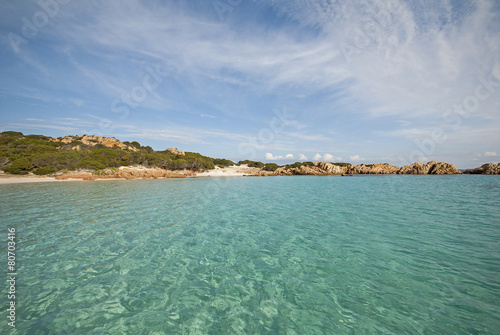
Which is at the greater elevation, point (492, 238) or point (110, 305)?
point (492, 238)

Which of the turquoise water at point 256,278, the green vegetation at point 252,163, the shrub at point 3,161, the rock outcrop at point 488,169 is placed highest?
the rock outcrop at point 488,169

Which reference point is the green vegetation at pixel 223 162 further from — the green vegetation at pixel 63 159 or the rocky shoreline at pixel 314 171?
the green vegetation at pixel 63 159

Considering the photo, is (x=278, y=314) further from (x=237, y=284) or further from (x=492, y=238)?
(x=492, y=238)

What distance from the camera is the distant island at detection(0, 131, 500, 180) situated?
5212 centimetres

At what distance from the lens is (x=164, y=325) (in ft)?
13.4

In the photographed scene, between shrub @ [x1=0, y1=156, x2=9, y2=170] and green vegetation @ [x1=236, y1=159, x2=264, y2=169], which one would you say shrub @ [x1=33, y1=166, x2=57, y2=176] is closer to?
shrub @ [x1=0, y1=156, x2=9, y2=170]

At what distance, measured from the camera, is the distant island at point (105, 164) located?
52125mm

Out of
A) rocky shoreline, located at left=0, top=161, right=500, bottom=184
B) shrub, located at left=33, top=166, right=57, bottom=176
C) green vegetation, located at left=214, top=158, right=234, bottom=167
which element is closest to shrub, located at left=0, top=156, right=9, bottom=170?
shrub, located at left=33, top=166, right=57, bottom=176

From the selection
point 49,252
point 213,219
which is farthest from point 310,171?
point 49,252

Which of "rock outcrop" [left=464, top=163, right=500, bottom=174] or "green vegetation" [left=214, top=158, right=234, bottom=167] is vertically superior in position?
"rock outcrop" [left=464, top=163, right=500, bottom=174]

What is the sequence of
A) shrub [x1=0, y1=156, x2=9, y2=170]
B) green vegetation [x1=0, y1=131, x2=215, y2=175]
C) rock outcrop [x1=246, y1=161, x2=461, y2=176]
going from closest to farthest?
shrub [x1=0, y1=156, x2=9, y2=170] < green vegetation [x1=0, y1=131, x2=215, y2=175] < rock outcrop [x1=246, y1=161, x2=461, y2=176]

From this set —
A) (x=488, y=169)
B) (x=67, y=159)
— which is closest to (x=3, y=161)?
(x=67, y=159)

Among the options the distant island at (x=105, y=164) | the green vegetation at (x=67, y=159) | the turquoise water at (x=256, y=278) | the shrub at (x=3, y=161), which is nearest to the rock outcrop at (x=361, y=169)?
the distant island at (x=105, y=164)

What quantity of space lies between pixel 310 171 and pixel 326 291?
102814 millimetres
